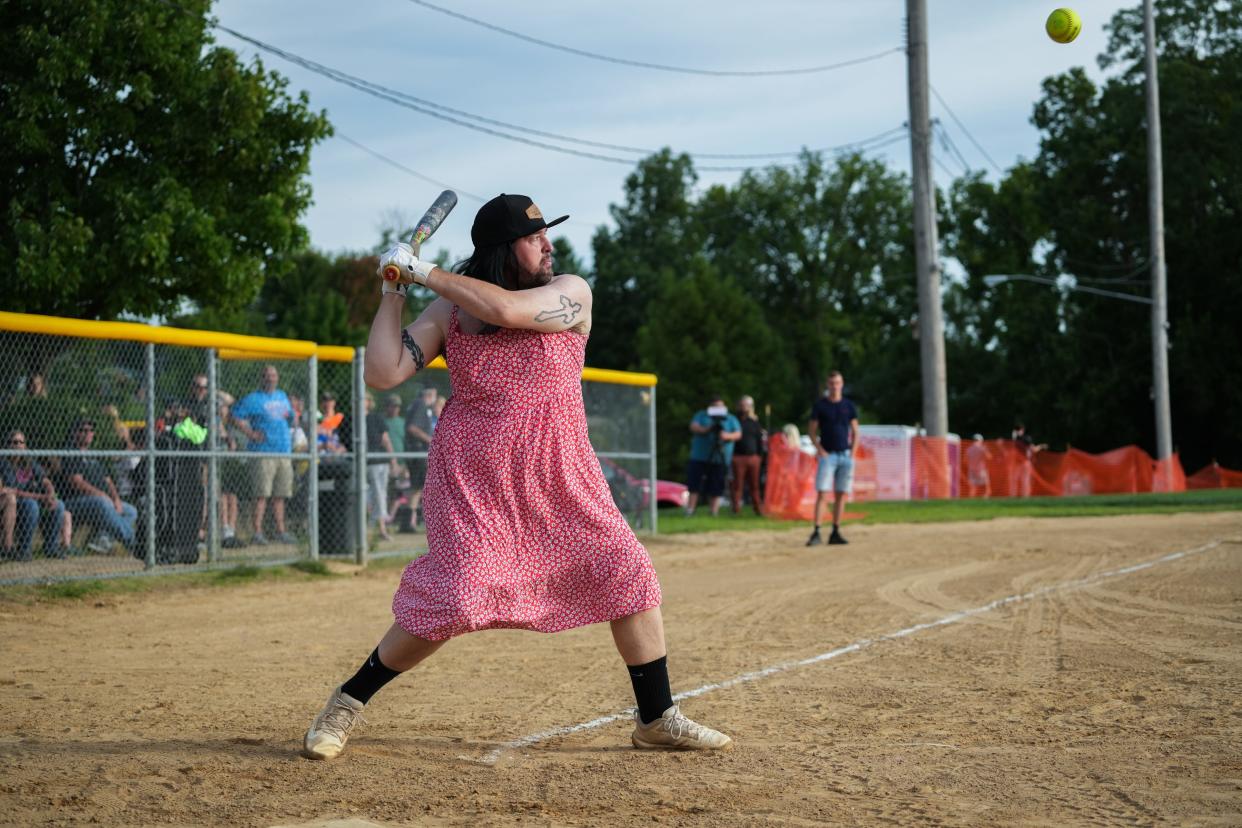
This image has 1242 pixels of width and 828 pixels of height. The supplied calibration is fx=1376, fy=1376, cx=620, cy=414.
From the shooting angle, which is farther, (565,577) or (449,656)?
(449,656)

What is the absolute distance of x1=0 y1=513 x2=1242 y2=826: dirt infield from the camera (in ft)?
13.8

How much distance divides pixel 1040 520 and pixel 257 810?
18.0 meters

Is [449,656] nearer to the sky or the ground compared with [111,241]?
nearer to the ground

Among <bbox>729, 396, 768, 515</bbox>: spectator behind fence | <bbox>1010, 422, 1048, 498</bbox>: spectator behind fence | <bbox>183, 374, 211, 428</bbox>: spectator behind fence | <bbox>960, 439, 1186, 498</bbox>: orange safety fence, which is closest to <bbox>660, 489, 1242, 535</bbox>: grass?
<bbox>729, 396, 768, 515</bbox>: spectator behind fence

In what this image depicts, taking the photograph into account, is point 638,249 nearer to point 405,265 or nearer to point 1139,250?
point 1139,250

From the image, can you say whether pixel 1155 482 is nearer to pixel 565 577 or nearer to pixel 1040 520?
pixel 1040 520

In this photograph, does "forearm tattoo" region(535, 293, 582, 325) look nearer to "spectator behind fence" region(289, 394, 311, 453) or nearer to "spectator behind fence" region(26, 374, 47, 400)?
"spectator behind fence" region(26, 374, 47, 400)

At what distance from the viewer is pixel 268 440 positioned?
486 inches

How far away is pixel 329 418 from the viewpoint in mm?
13617

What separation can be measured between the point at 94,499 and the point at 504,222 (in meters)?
7.01

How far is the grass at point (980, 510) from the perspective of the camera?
20.1 metres

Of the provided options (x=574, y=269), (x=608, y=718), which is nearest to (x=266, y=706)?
(x=608, y=718)

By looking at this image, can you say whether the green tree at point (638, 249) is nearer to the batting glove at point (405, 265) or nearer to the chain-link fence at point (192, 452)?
the chain-link fence at point (192, 452)

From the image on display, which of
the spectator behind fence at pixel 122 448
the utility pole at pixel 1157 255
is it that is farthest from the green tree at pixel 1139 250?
the spectator behind fence at pixel 122 448
